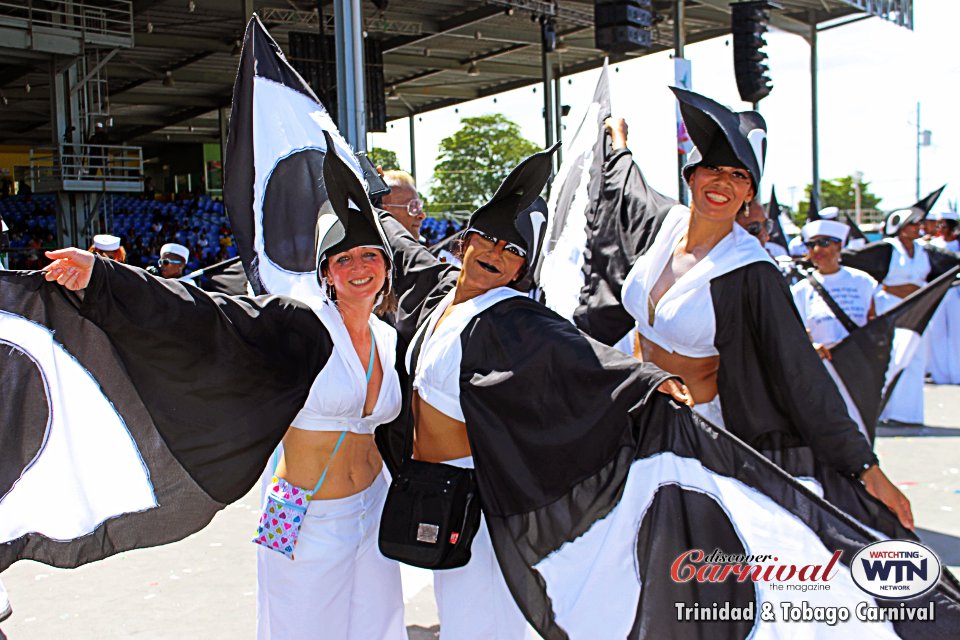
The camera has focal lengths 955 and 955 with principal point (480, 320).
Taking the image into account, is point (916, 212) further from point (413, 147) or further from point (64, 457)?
point (413, 147)

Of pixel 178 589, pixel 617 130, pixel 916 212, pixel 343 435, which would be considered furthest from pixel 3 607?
pixel 916 212

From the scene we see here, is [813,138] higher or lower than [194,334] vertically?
higher

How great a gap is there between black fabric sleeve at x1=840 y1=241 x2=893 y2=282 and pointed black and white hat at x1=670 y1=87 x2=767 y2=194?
266 inches

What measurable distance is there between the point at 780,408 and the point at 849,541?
0.72 metres

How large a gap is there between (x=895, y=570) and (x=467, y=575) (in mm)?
1241

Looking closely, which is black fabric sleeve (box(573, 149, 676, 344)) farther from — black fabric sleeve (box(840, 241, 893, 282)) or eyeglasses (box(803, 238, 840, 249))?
black fabric sleeve (box(840, 241, 893, 282))

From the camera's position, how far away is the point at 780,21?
88.6ft

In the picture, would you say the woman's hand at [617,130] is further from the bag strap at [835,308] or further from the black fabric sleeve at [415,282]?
the bag strap at [835,308]

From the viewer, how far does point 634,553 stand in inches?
110

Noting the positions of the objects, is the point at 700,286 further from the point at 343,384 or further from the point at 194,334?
the point at 194,334

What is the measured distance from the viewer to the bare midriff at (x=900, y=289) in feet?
33.1

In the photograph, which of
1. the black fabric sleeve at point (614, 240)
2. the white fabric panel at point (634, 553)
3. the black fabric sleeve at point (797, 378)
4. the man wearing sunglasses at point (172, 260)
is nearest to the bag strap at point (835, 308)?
the black fabric sleeve at point (614, 240)

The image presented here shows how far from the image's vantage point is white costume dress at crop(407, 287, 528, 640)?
9.63 feet

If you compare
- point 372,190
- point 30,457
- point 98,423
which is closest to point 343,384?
point 98,423
